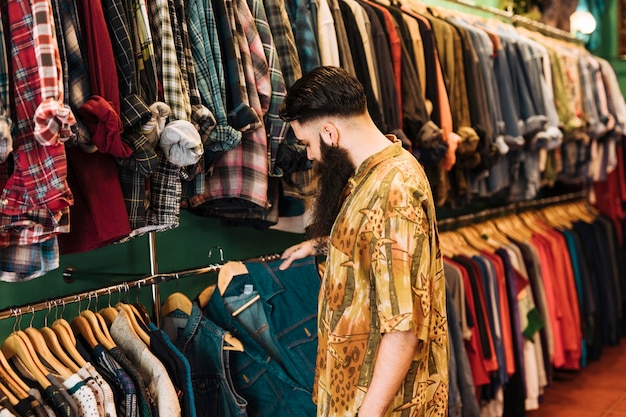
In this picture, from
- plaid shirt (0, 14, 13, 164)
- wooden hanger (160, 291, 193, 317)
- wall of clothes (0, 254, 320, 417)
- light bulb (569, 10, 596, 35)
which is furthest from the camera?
light bulb (569, 10, 596, 35)

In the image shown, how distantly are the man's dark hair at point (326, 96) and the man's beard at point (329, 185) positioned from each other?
87 mm

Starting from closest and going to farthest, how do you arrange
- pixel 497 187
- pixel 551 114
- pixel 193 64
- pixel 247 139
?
1. pixel 193 64
2. pixel 247 139
3. pixel 497 187
4. pixel 551 114

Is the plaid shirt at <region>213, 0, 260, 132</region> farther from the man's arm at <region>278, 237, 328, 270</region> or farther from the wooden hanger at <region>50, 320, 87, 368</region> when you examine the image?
the wooden hanger at <region>50, 320, 87, 368</region>

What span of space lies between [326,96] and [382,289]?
0.49 m

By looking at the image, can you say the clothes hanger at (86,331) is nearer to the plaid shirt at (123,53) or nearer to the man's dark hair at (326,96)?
the plaid shirt at (123,53)

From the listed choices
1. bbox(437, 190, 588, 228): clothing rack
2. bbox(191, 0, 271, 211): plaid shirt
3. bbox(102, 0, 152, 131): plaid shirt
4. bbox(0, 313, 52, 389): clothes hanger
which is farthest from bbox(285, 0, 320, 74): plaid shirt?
bbox(437, 190, 588, 228): clothing rack

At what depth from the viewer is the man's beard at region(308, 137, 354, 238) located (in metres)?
1.98

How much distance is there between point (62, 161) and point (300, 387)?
1.09 m

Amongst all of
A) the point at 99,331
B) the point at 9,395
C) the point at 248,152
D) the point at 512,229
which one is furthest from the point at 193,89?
the point at 512,229

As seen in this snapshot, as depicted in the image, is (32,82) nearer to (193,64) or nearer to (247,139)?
(193,64)

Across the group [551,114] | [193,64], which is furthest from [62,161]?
[551,114]

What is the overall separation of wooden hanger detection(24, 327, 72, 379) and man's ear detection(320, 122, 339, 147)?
928mm

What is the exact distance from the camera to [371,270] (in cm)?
188

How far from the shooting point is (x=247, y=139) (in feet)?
8.10
